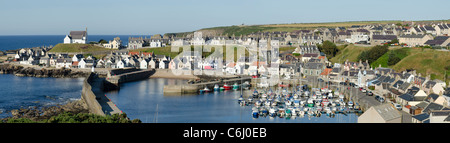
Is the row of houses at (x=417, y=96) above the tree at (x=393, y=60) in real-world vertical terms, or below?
below

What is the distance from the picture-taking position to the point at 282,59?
54.7 metres

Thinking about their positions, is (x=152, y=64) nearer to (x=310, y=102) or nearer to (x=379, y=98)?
(x=310, y=102)

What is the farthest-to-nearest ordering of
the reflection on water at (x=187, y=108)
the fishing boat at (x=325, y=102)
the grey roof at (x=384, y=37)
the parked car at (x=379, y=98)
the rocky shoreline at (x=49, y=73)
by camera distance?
the grey roof at (x=384, y=37) < the rocky shoreline at (x=49, y=73) < the fishing boat at (x=325, y=102) < the parked car at (x=379, y=98) < the reflection on water at (x=187, y=108)

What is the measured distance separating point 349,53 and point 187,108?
3141cm

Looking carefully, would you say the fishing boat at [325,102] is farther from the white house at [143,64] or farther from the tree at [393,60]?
the white house at [143,64]

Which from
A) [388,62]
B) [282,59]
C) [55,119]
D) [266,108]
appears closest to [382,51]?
[388,62]

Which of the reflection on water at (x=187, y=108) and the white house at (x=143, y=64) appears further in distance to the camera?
the white house at (x=143, y=64)

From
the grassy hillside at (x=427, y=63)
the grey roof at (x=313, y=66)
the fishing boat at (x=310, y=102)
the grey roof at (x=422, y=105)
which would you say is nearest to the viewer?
the grey roof at (x=422, y=105)

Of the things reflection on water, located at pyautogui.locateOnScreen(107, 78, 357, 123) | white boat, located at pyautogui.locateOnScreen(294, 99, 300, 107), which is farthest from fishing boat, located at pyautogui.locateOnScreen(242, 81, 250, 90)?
white boat, located at pyautogui.locateOnScreen(294, 99, 300, 107)

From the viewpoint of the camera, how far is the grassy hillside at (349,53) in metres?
53.2

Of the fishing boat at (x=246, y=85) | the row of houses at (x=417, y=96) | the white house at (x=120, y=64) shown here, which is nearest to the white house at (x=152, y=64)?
the white house at (x=120, y=64)

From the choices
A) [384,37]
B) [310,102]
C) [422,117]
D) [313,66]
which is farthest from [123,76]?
[384,37]

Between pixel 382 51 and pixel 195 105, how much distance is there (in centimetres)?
2646

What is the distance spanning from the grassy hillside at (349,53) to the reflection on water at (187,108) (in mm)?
19879
